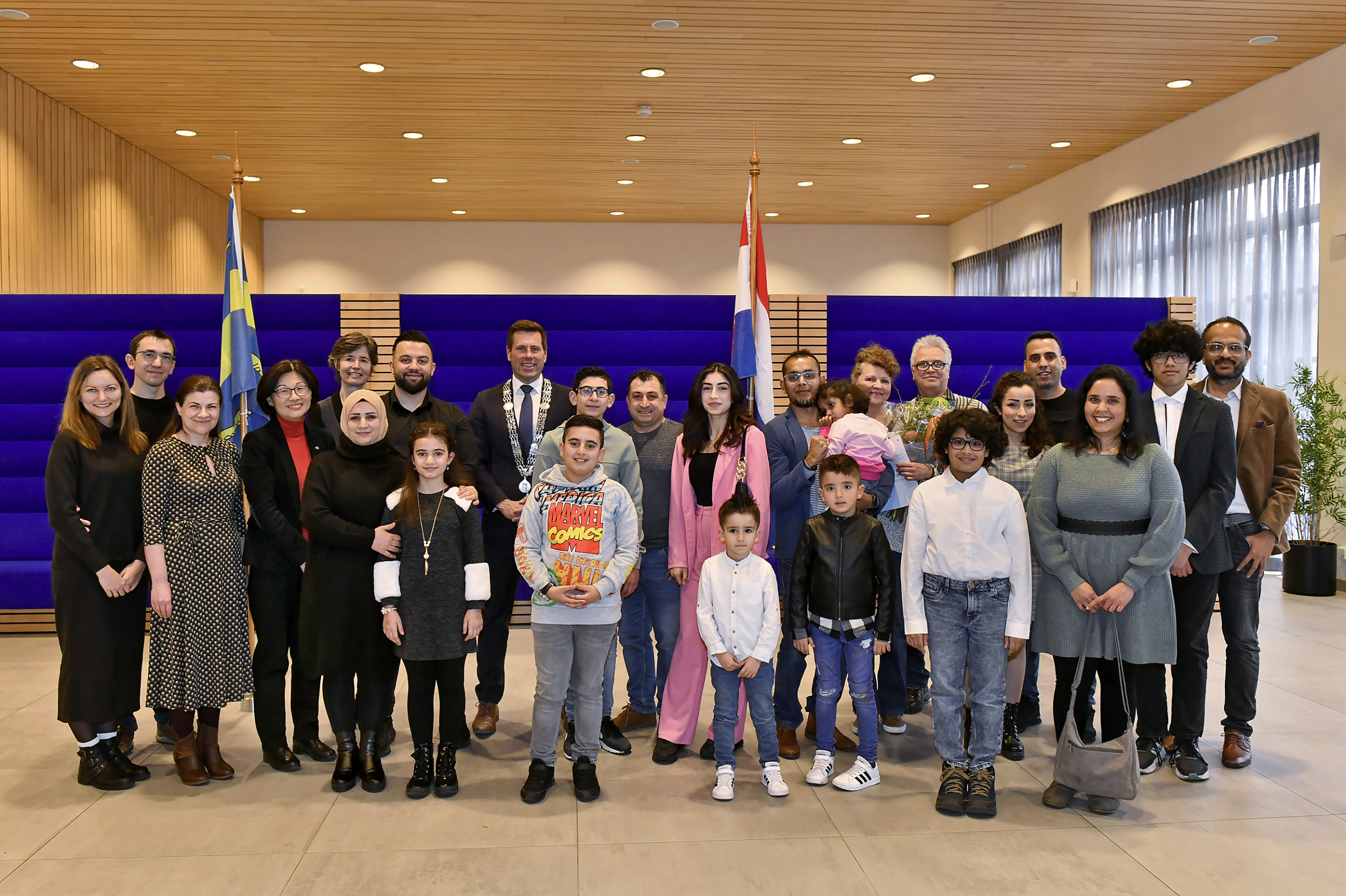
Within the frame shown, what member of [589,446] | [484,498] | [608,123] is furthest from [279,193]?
[589,446]

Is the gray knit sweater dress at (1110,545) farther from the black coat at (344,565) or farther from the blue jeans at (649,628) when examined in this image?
the black coat at (344,565)

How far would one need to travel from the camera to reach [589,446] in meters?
3.22

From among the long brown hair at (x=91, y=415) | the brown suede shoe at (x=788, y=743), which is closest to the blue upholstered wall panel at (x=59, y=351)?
the long brown hair at (x=91, y=415)

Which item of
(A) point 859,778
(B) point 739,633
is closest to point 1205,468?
(A) point 859,778

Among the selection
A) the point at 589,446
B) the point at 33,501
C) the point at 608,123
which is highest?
the point at 608,123

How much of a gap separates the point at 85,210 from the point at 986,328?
309 inches

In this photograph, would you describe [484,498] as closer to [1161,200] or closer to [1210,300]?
[1210,300]

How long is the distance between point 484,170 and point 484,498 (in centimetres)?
708

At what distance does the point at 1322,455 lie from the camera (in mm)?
6762

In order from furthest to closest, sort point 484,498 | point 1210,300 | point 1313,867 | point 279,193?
1. point 279,193
2. point 1210,300
3. point 484,498
4. point 1313,867

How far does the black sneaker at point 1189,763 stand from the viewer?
11.0 ft

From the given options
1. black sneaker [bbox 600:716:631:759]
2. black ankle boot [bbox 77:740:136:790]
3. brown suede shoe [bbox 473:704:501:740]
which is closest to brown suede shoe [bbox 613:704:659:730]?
black sneaker [bbox 600:716:631:759]

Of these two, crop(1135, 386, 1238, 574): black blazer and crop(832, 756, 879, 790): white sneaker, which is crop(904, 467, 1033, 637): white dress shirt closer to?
crop(832, 756, 879, 790): white sneaker

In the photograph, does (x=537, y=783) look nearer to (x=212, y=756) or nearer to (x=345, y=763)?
(x=345, y=763)
